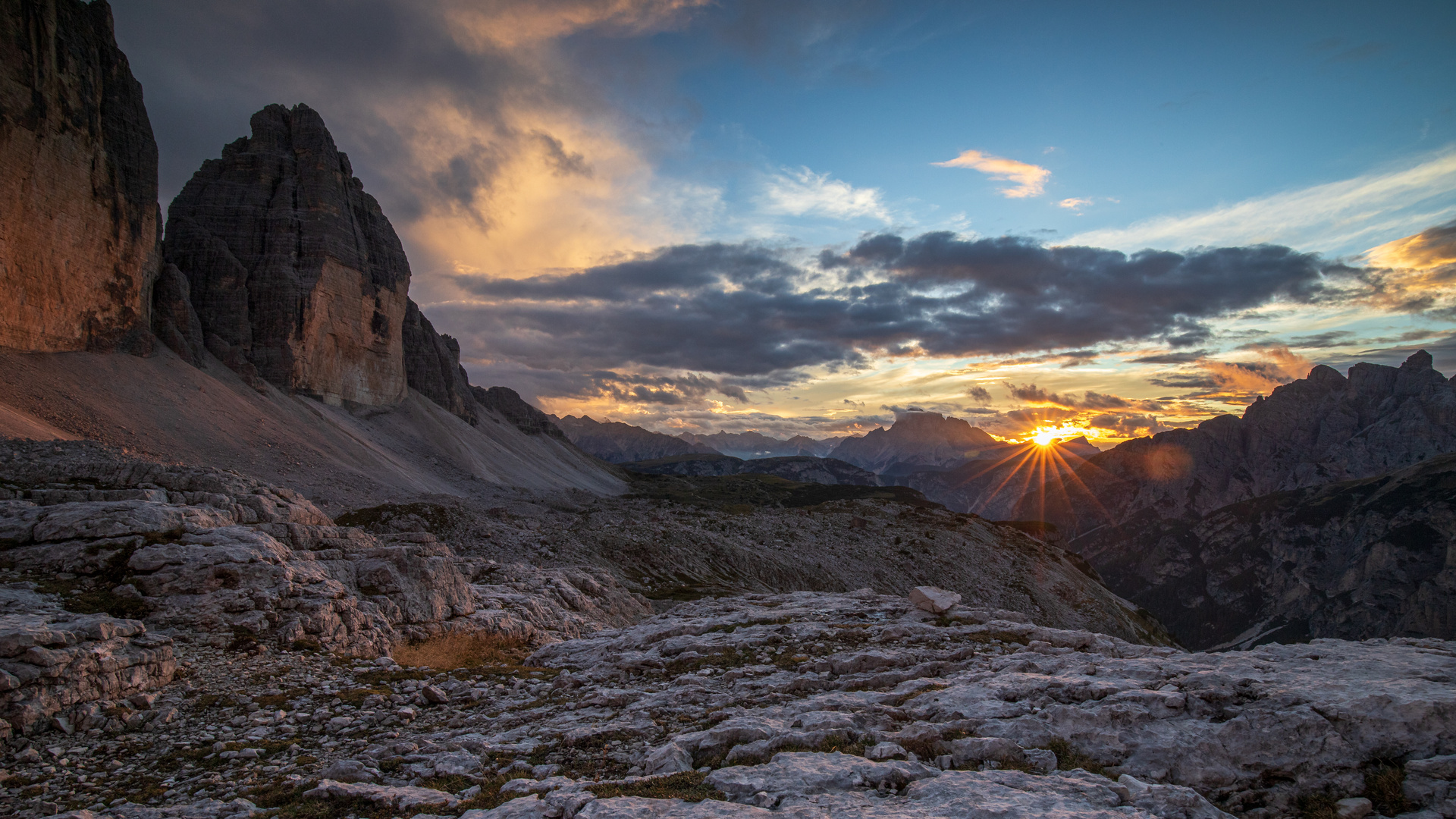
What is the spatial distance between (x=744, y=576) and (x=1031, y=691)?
47071 mm

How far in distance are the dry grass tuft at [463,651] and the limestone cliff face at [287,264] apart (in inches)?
4180

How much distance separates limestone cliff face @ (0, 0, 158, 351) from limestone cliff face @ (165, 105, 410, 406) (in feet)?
74.6

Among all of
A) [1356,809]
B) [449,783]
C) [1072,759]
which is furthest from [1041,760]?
[449,783]

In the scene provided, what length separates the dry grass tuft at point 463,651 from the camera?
891 inches

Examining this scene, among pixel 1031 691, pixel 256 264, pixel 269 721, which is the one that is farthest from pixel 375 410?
pixel 1031 691

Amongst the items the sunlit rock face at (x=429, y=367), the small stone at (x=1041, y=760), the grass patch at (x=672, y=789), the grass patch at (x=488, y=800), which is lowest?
the small stone at (x=1041, y=760)

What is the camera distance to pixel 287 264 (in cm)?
12288

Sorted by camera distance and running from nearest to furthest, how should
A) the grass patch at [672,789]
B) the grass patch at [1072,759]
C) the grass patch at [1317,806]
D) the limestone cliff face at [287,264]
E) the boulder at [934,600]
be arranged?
the grass patch at [1317,806] < the grass patch at [672,789] < the grass patch at [1072,759] < the boulder at [934,600] < the limestone cliff face at [287,264]

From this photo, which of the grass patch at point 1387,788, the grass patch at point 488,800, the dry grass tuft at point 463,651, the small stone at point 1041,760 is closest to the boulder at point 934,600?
the small stone at point 1041,760

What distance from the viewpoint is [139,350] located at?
86.4 metres

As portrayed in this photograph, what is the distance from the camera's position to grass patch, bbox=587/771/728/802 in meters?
10.7

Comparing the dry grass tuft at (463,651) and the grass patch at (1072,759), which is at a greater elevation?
the grass patch at (1072,759)

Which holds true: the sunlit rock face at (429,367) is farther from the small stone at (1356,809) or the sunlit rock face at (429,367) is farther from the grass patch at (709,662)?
the small stone at (1356,809)

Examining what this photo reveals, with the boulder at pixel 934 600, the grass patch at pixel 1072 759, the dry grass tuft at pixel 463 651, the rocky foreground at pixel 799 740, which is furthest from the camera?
the boulder at pixel 934 600
